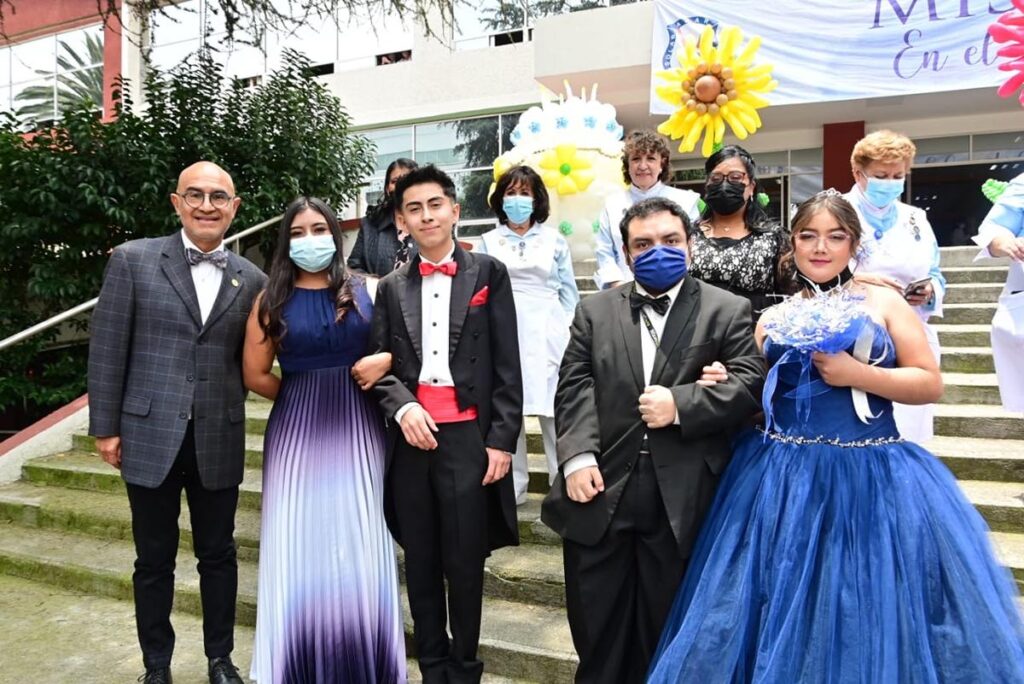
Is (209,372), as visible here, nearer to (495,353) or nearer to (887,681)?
(495,353)

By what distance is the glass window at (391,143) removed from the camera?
49.2 ft

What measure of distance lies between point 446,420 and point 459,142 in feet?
41.1

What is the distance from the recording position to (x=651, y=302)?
249 centimetres

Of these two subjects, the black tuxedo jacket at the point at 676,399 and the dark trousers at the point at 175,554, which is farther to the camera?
the dark trousers at the point at 175,554

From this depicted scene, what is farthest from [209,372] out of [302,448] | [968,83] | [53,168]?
[968,83]

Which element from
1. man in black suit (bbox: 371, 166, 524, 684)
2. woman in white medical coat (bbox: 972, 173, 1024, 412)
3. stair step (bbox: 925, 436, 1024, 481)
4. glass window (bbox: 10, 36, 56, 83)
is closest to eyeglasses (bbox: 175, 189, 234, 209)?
man in black suit (bbox: 371, 166, 524, 684)

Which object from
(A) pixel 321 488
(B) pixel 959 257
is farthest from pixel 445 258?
(B) pixel 959 257

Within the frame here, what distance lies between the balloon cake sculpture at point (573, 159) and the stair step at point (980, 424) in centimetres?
250

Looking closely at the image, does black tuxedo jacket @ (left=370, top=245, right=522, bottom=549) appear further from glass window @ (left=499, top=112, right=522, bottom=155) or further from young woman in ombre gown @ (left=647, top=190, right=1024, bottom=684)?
glass window @ (left=499, top=112, right=522, bottom=155)

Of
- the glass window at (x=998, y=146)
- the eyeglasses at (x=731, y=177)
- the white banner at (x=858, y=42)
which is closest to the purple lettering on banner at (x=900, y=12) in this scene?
the white banner at (x=858, y=42)

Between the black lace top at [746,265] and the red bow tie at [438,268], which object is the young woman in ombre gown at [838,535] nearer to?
the black lace top at [746,265]

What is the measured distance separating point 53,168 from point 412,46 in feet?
28.9

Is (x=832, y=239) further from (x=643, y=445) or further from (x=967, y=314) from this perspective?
(x=967, y=314)

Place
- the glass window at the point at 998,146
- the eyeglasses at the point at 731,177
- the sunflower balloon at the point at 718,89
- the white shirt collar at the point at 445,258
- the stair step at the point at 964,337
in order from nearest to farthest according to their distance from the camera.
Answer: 1. the white shirt collar at the point at 445,258
2. the eyeglasses at the point at 731,177
3. the sunflower balloon at the point at 718,89
4. the stair step at the point at 964,337
5. the glass window at the point at 998,146
